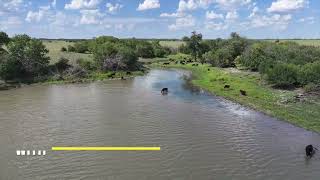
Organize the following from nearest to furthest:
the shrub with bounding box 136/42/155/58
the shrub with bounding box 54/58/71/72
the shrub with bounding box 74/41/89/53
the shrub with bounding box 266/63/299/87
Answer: the shrub with bounding box 266/63/299/87 → the shrub with bounding box 54/58/71/72 → the shrub with bounding box 74/41/89/53 → the shrub with bounding box 136/42/155/58

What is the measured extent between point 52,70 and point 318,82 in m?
44.6

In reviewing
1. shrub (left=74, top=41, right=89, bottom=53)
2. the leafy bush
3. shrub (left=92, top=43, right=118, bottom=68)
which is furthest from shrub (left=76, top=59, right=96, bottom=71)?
shrub (left=74, top=41, right=89, bottom=53)

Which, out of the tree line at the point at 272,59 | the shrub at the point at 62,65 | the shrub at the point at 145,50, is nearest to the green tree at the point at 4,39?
the shrub at the point at 62,65

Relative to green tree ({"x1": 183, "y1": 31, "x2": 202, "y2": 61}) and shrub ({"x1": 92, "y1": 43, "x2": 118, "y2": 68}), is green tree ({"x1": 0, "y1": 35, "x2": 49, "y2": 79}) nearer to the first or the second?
shrub ({"x1": 92, "y1": 43, "x2": 118, "y2": 68})

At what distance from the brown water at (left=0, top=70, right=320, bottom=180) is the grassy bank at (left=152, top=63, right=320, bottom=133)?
1634 mm

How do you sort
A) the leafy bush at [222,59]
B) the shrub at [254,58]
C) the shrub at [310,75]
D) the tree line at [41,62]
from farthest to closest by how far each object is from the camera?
the leafy bush at [222,59] < the shrub at [254,58] < the tree line at [41,62] < the shrub at [310,75]

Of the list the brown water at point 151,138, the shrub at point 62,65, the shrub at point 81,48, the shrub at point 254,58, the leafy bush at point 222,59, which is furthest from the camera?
the shrub at point 81,48

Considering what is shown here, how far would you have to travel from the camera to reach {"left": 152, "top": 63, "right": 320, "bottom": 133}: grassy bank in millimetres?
38653

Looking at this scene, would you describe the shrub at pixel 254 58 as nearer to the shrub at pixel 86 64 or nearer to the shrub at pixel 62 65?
the shrub at pixel 86 64

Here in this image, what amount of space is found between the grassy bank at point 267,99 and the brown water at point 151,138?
5.36 feet

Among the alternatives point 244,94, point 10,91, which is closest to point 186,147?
point 244,94

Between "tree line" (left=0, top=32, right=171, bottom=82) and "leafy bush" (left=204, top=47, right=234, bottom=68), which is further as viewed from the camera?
"leafy bush" (left=204, top=47, right=234, bottom=68)

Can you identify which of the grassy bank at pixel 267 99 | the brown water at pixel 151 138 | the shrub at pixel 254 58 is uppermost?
the shrub at pixel 254 58

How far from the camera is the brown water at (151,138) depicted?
24844 millimetres
